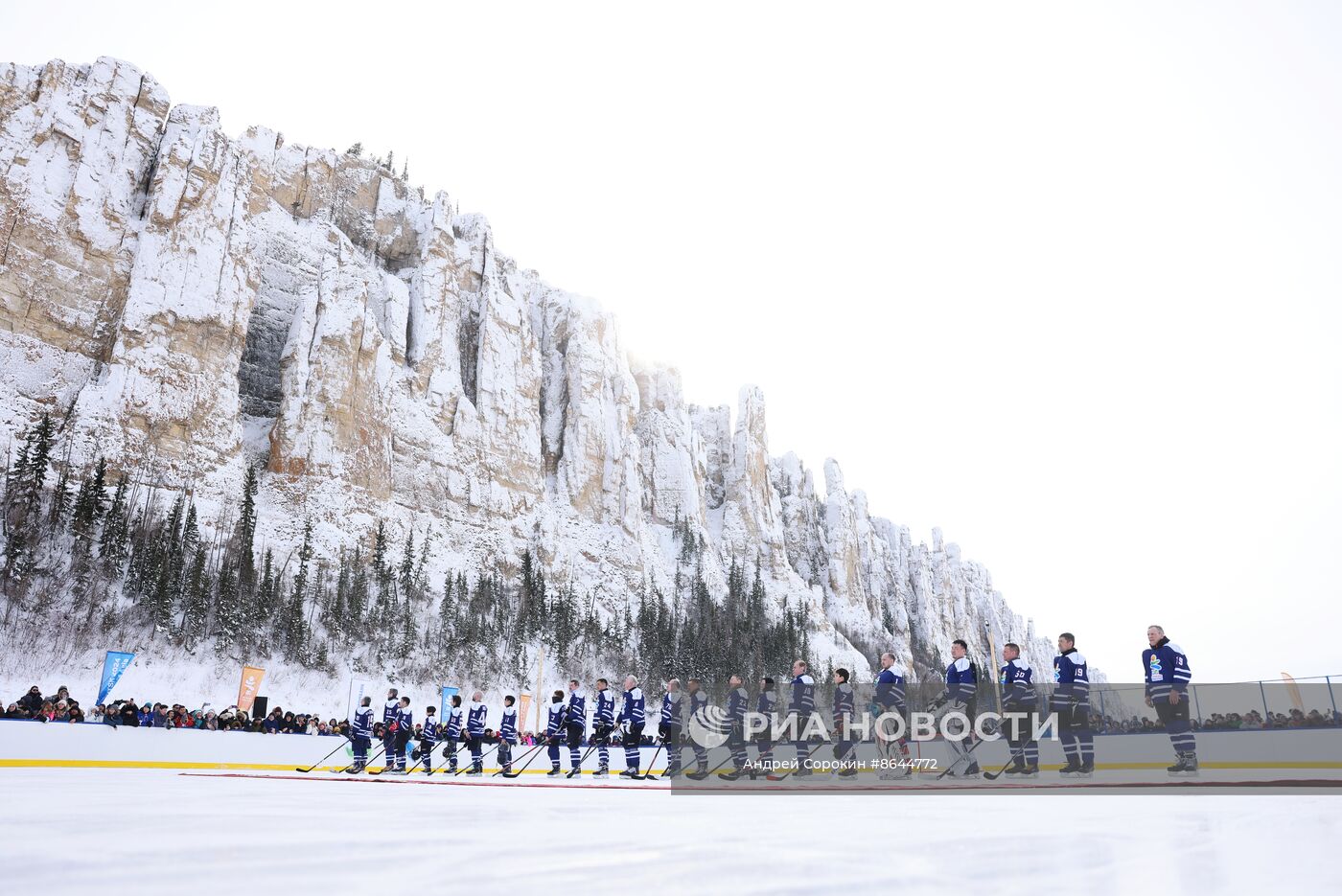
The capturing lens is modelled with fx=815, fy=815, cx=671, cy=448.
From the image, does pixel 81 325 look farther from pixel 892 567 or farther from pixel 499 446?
pixel 892 567

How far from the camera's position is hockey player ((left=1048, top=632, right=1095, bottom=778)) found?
972 cm

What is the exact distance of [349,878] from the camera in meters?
2.54

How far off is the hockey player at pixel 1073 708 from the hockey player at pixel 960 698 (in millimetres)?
1065

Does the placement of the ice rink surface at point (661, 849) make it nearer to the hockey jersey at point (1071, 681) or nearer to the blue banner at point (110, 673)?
the hockey jersey at point (1071, 681)

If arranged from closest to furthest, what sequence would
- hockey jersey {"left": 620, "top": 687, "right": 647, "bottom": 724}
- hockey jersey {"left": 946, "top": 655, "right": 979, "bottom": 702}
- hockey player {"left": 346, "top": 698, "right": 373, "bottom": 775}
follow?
hockey jersey {"left": 946, "top": 655, "right": 979, "bottom": 702}
hockey jersey {"left": 620, "top": 687, "right": 647, "bottom": 724}
hockey player {"left": 346, "top": 698, "right": 373, "bottom": 775}

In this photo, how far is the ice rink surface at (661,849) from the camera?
99.6 inches

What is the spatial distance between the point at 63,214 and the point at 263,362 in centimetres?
1543

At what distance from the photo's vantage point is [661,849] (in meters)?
3.49

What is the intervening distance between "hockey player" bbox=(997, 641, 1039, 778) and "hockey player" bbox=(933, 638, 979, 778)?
53cm

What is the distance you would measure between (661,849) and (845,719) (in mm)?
9577

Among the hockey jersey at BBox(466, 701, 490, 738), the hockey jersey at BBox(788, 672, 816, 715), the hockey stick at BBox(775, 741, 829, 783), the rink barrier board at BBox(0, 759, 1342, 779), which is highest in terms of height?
the hockey jersey at BBox(788, 672, 816, 715)

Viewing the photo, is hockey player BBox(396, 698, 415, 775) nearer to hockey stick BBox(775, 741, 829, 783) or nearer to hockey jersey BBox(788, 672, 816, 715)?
hockey stick BBox(775, 741, 829, 783)

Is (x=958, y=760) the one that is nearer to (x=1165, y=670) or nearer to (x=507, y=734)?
(x=1165, y=670)

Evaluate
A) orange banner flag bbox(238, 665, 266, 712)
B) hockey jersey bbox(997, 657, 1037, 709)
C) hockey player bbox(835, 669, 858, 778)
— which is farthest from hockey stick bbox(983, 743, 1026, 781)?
orange banner flag bbox(238, 665, 266, 712)
